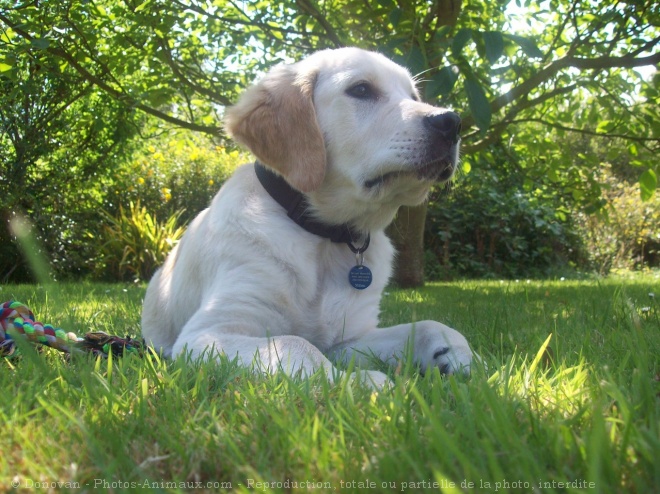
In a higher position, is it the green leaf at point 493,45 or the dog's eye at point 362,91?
the green leaf at point 493,45

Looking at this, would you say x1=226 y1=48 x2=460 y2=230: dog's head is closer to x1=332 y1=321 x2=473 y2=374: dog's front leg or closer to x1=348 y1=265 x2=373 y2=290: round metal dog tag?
x1=348 y1=265 x2=373 y2=290: round metal dog tag

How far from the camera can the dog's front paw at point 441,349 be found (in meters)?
2.17

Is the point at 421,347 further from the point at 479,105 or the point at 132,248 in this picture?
the point at 132,248

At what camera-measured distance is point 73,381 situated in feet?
5.53

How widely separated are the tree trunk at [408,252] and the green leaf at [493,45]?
3981 millimetres

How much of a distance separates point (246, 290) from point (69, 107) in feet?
24.2

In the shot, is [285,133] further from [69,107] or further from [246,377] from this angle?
[69,107]

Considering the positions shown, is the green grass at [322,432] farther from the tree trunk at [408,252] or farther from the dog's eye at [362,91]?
the tree trunk at [408,252]

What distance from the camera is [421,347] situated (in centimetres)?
242

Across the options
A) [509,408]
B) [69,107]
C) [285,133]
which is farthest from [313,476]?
[69,107]

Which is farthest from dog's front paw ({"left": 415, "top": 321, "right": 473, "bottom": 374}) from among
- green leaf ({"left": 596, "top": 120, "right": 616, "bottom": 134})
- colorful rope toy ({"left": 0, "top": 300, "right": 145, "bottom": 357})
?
green leaf ({"left": 596, "top": 120, "right": 616, "bottom": 134})

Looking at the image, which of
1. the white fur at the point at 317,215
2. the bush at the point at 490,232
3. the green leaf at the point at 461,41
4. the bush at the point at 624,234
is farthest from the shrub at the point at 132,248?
the bush at the point at 624,234

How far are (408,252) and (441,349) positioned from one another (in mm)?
5116

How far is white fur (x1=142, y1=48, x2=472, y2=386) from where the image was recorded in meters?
2.55
